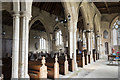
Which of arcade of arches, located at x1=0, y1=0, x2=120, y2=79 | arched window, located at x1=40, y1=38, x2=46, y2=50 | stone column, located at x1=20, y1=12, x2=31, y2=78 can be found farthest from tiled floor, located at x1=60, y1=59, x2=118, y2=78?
arched window, located at x1=40, y1=38, x2=46, y2=50

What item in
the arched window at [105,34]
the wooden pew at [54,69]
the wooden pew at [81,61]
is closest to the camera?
the wooden pew at [54,69]

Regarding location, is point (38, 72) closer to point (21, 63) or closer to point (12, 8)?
point (21, 63)

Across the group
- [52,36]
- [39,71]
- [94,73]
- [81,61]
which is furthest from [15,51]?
[52,36]

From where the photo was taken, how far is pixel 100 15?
16.4 metres

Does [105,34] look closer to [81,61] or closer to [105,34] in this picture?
[105,34]

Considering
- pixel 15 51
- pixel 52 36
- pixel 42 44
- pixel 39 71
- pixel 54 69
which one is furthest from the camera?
pixel 42 44

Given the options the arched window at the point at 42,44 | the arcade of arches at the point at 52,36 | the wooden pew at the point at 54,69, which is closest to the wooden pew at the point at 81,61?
the arcade of arches at the point at 52,36

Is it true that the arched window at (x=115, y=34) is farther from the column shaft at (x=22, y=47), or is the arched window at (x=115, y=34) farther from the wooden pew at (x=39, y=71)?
the column shaft at (x=22, y=47)

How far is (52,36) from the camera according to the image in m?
13.4

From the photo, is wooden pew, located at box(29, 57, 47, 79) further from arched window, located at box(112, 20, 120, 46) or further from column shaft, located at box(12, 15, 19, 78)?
arched window, located at box(112, 20, 120, 46)

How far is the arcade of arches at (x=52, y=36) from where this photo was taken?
395cm

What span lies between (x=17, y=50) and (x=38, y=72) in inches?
45.0

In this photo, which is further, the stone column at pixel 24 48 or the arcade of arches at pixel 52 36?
the arcade of arches at pixel 52 36

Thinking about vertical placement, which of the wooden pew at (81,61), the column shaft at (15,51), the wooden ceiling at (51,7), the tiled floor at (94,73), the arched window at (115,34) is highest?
the wooden ceiling at (51,7)
